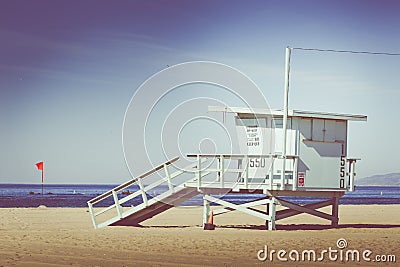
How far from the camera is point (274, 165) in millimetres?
21547

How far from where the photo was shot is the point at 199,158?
2116 centimetres

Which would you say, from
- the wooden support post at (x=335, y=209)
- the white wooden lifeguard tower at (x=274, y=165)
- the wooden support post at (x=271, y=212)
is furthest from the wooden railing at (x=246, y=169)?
the wooden support post at (x=335, y=209)

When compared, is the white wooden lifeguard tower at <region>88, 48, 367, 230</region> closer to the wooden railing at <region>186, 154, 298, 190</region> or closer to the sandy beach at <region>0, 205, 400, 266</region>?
the wooden railing at <region>186, 154, 298, 190</region>

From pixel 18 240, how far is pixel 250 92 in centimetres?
832

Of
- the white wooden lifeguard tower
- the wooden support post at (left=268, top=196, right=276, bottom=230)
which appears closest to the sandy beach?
the wooden support post at (left=268, top=196, right=276, bottom=230)

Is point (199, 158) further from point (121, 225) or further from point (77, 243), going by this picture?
point (77, 243)

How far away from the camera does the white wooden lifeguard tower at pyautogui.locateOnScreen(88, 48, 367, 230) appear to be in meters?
21.0

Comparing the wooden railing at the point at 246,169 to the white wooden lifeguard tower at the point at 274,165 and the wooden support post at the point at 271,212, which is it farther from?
the wooden support post at the point at 271,212

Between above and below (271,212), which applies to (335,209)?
below

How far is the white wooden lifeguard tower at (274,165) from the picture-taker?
20953mm

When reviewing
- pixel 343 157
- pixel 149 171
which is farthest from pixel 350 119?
pixel 149 171

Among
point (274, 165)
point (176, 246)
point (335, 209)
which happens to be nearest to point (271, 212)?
point (274, 165)

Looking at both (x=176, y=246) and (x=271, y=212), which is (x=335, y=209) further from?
(x=176, y=246)

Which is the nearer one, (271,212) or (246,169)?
(246,169)
